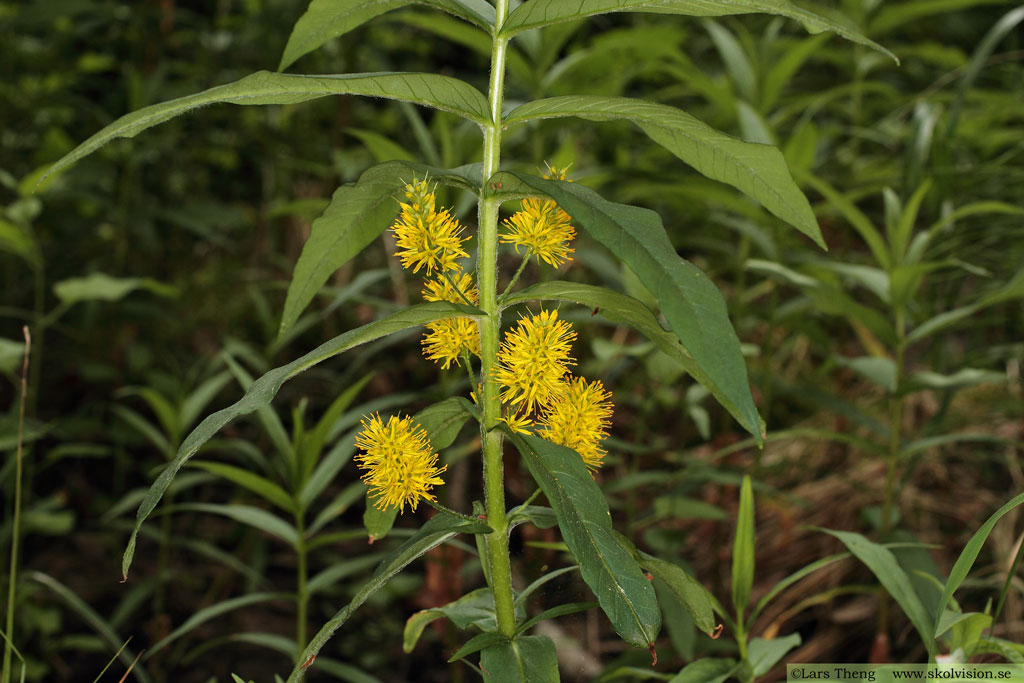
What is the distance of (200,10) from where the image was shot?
3008 millimetres

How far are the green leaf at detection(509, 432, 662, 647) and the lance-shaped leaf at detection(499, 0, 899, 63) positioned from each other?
1.27 ft

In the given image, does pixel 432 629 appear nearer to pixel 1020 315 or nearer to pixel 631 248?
pixel 631 248

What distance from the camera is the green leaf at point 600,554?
646mm

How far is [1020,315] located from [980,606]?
915 mm

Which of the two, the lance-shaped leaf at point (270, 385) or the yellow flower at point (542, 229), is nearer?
the lance-shaped leaf at point (270, 385)

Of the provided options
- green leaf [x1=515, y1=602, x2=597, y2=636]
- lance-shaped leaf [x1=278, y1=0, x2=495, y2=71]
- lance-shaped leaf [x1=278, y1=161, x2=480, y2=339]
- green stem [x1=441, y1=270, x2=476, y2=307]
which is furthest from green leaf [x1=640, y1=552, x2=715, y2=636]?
lance-shaped leaf [x1=278, y1=0, x2=495, y2=71]

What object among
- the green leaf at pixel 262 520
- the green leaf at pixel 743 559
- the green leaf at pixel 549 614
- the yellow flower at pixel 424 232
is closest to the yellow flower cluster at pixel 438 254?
the yellow flower at pixel 424 232

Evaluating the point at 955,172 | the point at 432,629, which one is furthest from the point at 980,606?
the point at 432,629

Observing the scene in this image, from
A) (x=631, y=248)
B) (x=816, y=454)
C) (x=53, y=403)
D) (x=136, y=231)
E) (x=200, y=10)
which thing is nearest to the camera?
(x=631, y=248)

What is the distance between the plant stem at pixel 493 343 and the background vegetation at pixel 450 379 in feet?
0.62

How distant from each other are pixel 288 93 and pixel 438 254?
0.61 feet

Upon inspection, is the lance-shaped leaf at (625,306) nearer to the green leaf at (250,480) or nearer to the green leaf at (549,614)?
the green leaf at (549,614)

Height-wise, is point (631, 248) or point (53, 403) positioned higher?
point (53, 403)

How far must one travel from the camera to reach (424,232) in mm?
718
